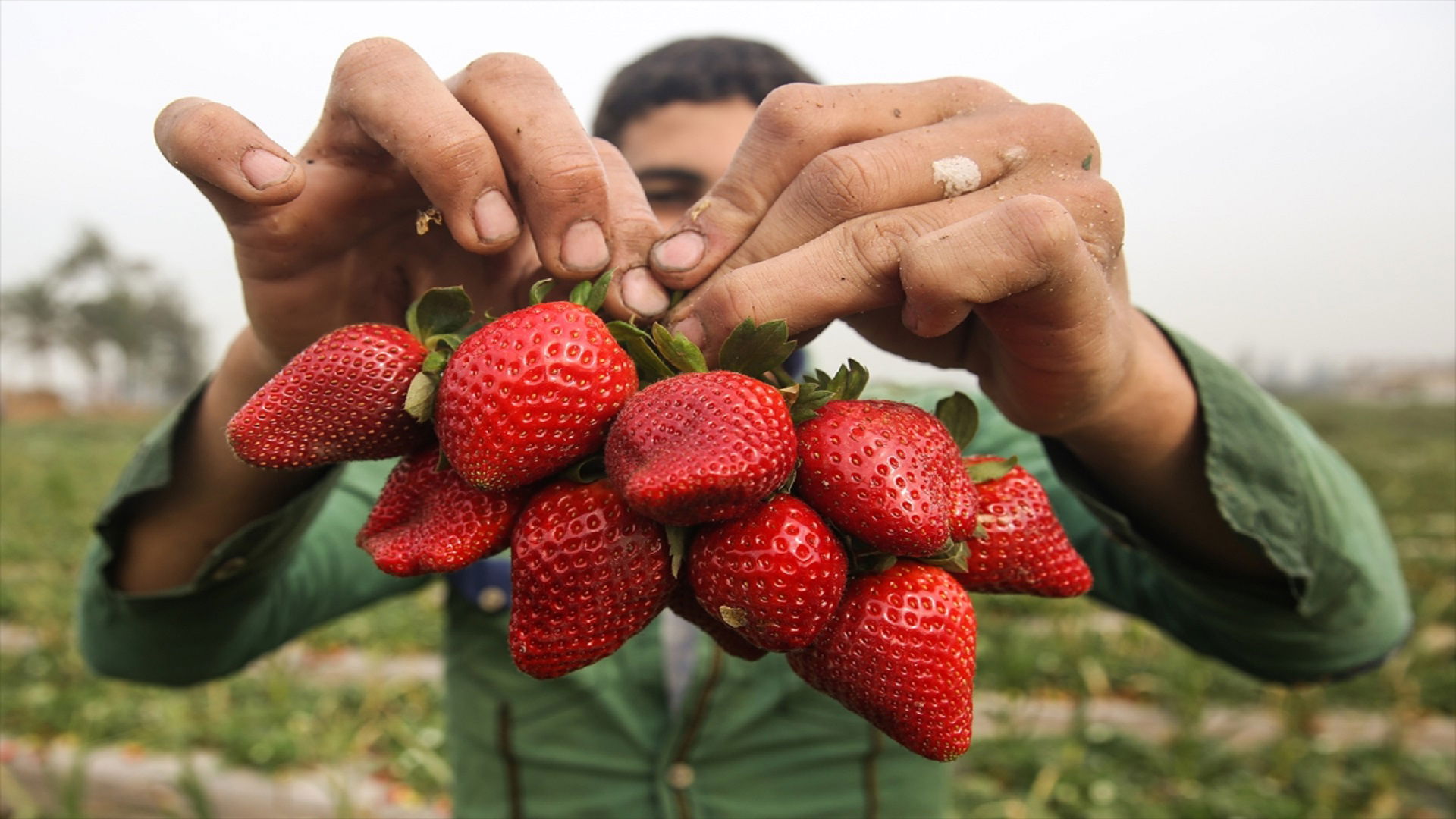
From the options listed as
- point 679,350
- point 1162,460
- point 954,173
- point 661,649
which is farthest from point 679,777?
point 954,173

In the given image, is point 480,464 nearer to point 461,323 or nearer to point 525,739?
point 461,323

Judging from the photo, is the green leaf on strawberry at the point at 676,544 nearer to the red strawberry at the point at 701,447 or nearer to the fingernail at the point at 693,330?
the red strawberry at the point at 701,447

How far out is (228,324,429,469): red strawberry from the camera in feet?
2.50

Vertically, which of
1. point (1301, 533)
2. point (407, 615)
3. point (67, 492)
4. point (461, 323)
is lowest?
point (407, 615)

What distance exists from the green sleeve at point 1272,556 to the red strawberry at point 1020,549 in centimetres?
32

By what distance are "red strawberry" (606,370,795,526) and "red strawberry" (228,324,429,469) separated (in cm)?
21

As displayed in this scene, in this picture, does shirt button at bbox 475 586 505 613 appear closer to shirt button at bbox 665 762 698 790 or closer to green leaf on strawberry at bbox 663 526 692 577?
shirt button at bbox 665 762 698 790

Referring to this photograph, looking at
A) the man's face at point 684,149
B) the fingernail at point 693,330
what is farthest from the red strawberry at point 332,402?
the man's face at point 684,149

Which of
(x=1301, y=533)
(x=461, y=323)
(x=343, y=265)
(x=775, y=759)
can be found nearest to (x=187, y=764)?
(x=775, y=759)

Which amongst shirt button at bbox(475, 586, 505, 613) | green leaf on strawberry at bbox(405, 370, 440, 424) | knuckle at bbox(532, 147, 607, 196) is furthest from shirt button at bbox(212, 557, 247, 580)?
knuckle at bbox(532, 147, 607, 196)

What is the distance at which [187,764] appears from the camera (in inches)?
90.2

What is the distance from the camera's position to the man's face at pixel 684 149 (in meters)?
1.61

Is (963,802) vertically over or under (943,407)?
under

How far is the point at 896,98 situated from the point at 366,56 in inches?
19.6
